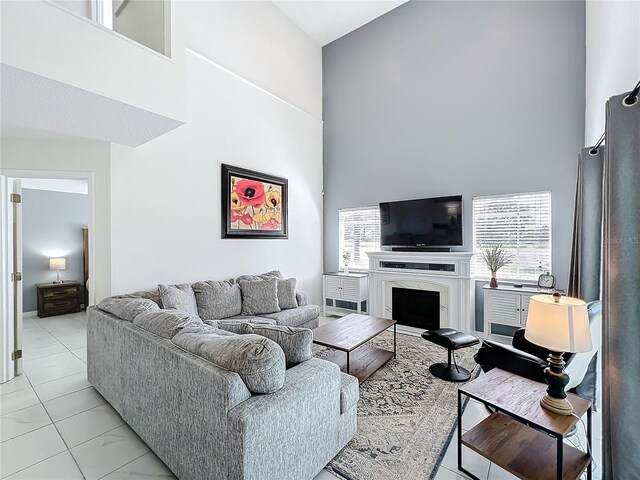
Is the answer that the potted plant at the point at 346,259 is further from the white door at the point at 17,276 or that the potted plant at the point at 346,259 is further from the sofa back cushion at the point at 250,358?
the white door at the point at 17,276

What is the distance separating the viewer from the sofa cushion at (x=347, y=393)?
2.00 metres

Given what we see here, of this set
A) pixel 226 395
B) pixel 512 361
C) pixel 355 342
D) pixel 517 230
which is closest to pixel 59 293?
pixel 355 342

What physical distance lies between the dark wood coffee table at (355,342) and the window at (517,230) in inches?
81.0

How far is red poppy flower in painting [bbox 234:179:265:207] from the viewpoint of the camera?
14.9 ft

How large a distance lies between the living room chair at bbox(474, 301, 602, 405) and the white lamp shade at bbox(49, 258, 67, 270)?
23.9 feet

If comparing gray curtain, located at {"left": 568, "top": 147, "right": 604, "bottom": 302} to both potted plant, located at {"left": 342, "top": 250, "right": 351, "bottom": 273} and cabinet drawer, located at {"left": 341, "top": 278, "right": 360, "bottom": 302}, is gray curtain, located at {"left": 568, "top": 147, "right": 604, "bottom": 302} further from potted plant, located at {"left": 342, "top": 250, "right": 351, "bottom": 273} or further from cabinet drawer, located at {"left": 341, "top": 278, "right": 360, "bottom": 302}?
potted plant, located at {"left": 342, "top": 250, "right": 351, "bottom": 273}

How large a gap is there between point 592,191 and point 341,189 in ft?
12.6

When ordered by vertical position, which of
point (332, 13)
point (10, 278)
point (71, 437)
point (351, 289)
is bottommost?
point (71, 437)

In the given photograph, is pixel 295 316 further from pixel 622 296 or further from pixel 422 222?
pixel 622 296

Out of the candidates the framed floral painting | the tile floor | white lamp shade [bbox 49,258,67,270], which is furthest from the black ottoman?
white lamp shade [bbox 49,258,67,270]

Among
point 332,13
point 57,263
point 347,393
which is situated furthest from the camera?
point 57,263

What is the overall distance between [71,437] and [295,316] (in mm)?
2391

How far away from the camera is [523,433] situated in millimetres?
1938

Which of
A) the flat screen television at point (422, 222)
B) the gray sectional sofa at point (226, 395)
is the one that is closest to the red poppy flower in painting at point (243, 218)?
the gray sectional sofa at point (226, 395)
